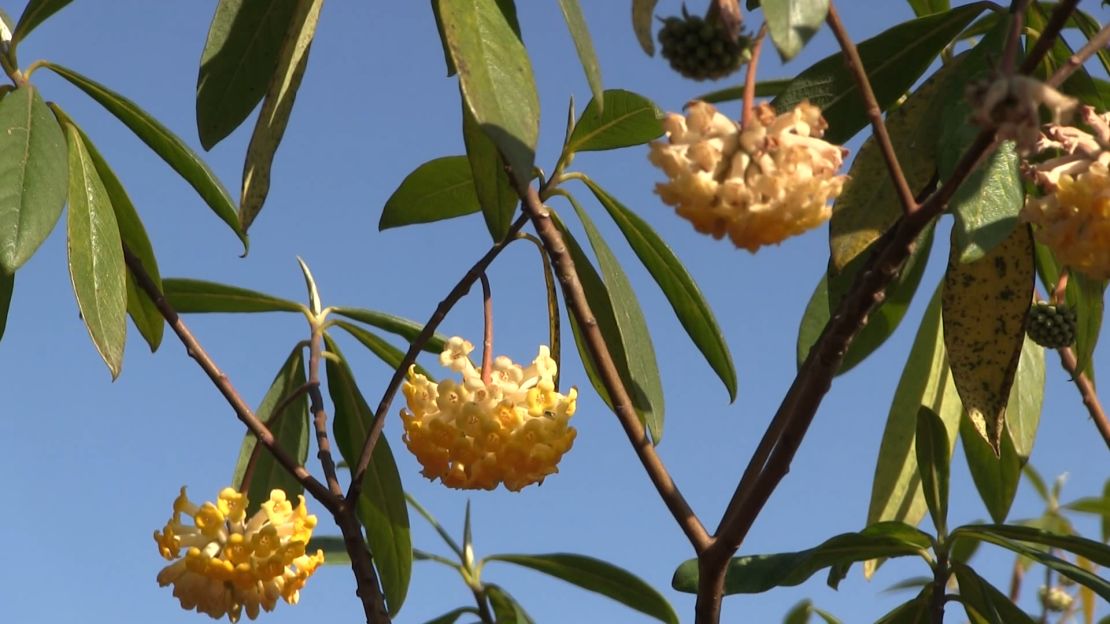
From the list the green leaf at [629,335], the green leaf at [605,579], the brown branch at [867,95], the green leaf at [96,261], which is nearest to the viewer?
the brown branch at [867,95]

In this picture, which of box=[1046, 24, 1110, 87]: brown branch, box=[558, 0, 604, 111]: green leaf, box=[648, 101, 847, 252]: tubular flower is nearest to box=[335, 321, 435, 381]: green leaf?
box=[558, 0, 604, 111]: green leaf

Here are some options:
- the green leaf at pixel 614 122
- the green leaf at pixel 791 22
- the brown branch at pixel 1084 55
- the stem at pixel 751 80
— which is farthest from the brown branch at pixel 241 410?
the brown branch at pixel 1084 55

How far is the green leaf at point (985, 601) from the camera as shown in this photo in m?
2.05

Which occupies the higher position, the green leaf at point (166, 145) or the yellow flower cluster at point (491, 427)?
the green leaf at point (166, 145)

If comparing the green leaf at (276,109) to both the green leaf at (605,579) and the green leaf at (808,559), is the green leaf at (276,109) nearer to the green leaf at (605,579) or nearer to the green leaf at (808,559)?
the green leaf at (808,559)

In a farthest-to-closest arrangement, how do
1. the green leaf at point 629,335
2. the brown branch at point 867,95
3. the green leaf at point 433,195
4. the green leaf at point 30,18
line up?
the green leaf at point 433,195, the green leaf at point 30,18, the green leaf at point 629,335, the brown branch at point 867,95

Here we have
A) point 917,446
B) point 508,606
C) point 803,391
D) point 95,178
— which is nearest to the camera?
point 803,391

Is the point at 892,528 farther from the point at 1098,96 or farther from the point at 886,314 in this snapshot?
the point at 1098,96

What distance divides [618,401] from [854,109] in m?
0.53

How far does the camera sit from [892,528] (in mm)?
2045

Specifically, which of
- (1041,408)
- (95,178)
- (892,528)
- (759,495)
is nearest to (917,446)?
(892,528)

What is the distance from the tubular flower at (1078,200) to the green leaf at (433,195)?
1000 mm

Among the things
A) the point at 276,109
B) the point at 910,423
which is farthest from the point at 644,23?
the point at 910,423

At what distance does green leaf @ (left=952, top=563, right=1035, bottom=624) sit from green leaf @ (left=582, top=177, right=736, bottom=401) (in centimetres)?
47
